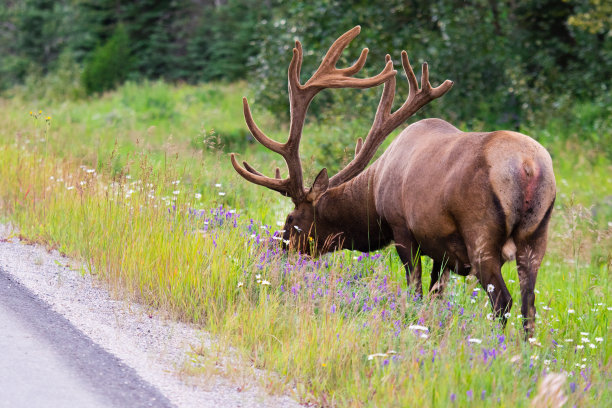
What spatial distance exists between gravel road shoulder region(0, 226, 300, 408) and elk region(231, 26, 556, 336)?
1858 mm

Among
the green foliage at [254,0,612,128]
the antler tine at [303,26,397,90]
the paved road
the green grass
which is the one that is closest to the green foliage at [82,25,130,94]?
the green foliage at [254,0,612,128]

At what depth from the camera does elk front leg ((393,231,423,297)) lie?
5879 mm

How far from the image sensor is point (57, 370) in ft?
12.6

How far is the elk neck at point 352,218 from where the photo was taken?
259 inches

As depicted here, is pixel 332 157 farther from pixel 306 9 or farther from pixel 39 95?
pixel 39 95

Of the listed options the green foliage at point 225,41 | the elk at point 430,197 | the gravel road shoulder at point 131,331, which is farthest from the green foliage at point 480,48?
the green foliage at point 225,41

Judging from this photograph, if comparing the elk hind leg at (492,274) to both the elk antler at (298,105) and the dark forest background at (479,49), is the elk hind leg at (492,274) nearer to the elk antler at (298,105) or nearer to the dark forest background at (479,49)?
the elk antler at (298,105)

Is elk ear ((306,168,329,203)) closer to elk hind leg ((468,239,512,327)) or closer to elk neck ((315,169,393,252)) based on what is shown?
elk neck ((315,169,393,252))

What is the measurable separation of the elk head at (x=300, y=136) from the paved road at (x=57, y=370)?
102 inches

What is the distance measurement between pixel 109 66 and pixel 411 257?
94.9ft

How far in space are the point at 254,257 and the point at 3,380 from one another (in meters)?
2.27

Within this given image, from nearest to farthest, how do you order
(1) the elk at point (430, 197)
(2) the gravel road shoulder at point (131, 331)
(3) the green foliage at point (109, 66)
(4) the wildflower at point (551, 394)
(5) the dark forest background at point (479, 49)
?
(4) the wildflower at point (551, 394)
(2) the gravel road shoulder at point (131, 331)
(1) the elk at point (430, 197)
(5) the dark forest background at point (479, 49)
(3) the green foliage at point (109, 66)

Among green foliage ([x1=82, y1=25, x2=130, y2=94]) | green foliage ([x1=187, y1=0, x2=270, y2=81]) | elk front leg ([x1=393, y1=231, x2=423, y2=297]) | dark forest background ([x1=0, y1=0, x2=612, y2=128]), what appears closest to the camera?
elk front leg ([x1=393, y1=231, x2=423, y2=297])

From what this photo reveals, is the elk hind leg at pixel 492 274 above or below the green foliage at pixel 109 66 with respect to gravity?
below
